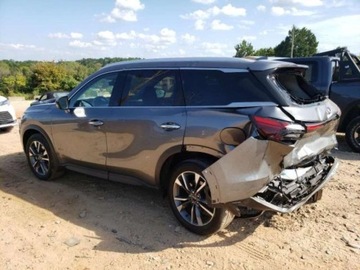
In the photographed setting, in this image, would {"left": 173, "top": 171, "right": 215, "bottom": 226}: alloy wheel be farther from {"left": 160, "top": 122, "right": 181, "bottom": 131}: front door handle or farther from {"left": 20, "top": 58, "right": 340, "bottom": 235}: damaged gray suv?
{"left": 160, "top": 122, "right": 181, "bottom": 131}: front door handle

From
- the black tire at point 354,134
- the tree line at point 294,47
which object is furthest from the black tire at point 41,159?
the tree line at point 294,47

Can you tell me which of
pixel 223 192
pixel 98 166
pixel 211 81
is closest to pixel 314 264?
pixel 223 192

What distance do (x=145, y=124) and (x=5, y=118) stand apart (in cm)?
698

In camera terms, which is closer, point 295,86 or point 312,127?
point 312,127

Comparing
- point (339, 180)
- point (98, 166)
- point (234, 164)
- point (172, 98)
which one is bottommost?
point (339, 180)

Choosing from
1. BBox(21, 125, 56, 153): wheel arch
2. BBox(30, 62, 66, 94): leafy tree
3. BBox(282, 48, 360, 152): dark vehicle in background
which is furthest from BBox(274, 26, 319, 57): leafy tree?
BBox(21, 125, 56, 153): wheel arch

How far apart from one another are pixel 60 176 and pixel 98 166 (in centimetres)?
119

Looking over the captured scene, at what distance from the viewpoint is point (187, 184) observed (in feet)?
12.1

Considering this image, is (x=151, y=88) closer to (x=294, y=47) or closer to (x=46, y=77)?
(x=46, y=77)

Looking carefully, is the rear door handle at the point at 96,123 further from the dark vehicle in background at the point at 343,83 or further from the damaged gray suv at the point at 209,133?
the dark vehicle in background at the point at 343,83

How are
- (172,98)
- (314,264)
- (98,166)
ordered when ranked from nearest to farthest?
(314,264), (172,98), (98,166)

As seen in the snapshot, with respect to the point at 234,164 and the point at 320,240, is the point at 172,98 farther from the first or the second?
the point at 320,240

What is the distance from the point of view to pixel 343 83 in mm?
7094

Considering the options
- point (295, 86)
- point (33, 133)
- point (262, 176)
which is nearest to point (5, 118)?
point (33, 133)
